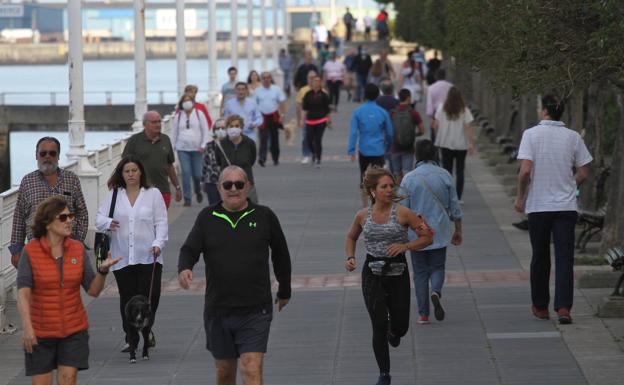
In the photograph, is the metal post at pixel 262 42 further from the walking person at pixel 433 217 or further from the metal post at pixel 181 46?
the walking person at pixel 433 217

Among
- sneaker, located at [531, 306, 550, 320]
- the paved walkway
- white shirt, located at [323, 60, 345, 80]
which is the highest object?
white shirt, located at [323, 60, 345, 80]

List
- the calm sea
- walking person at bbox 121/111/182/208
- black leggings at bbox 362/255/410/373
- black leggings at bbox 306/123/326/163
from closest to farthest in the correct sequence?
black leggings at bbox 362/255/410/373 → walking person at bbox 121/111/182/208 → black leggings at bbox 306/123/326/163 → the calm sea

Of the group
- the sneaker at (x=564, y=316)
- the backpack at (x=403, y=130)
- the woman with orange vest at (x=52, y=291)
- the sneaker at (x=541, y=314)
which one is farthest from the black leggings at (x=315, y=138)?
the woman with orange vest at (x=52, y=291)

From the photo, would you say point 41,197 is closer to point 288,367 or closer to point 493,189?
point 288,367

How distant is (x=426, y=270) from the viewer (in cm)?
1266

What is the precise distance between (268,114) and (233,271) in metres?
20.0

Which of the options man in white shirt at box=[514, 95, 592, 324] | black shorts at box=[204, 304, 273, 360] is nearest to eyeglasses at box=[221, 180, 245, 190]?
black shorts at box=[204, 304, 273, 360]

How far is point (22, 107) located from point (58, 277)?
65257mm

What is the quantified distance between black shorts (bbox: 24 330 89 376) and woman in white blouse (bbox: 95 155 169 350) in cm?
260

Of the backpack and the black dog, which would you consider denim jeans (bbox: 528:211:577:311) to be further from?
the backpack

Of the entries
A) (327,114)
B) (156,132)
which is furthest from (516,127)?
(156,132)

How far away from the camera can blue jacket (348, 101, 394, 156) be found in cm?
2075

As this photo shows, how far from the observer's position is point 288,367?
11.2 metres

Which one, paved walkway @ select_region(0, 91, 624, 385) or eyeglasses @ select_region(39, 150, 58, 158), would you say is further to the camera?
eyeglasses @ select_region(39, 150, 58, 158)
